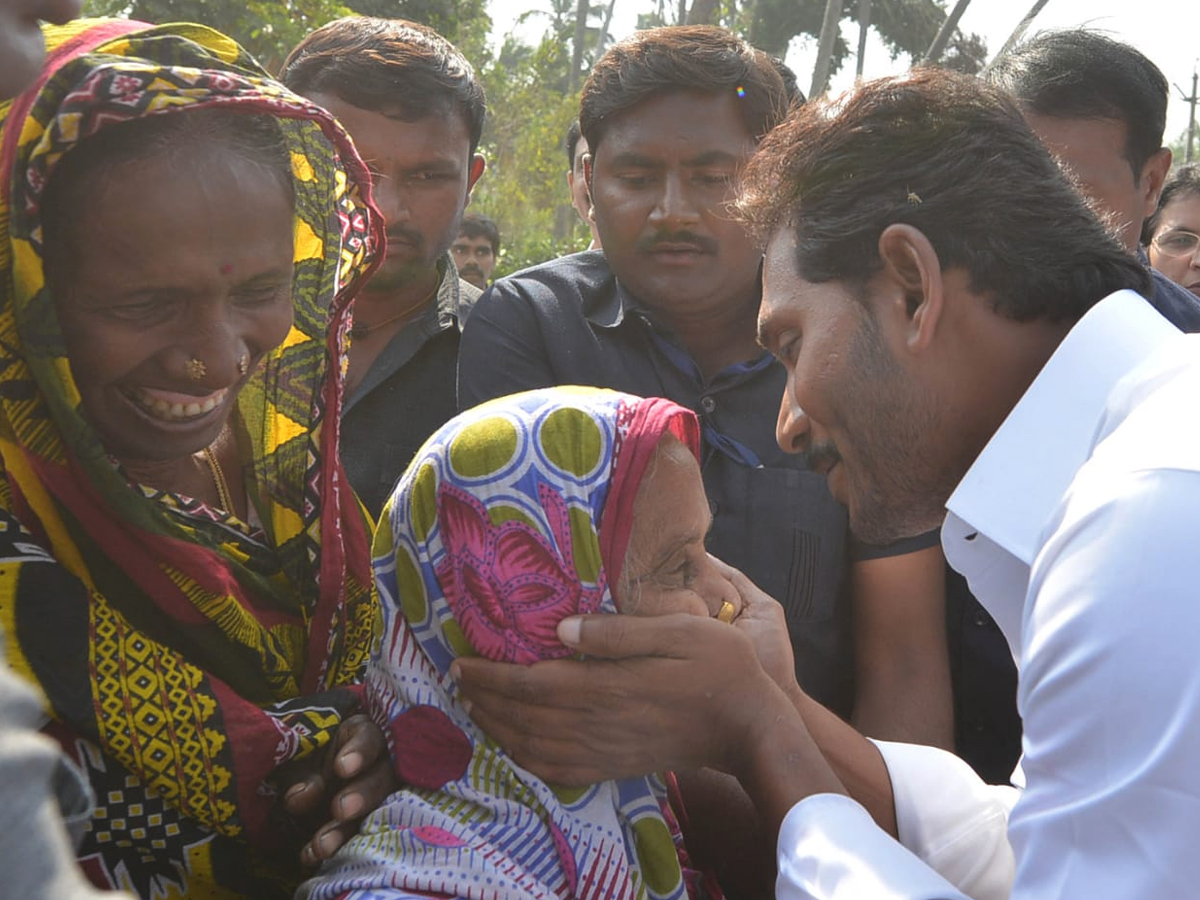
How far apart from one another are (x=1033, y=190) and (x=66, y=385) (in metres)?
1.77

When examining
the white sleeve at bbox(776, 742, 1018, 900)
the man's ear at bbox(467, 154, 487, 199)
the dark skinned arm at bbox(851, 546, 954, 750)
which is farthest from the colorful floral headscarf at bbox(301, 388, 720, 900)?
the man's ear at bbox(467, 154, 487, 199)

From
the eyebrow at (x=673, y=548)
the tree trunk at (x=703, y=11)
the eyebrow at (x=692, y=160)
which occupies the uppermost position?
the eyebrow at (x=692, y=160)

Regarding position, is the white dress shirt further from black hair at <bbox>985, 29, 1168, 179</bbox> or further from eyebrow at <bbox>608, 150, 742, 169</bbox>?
black hair at <bbox>985, 29, 1168, 179</bbox>

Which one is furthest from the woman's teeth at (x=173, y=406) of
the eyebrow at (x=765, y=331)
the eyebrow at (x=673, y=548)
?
the eyebrow at (x=765, y=331)

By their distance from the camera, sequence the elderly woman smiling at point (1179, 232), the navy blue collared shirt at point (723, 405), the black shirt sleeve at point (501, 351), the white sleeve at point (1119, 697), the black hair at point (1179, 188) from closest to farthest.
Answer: the white sleeve at point (1119, 697)
the navy blue collared shirt at point (723, 405)
the black shirt sleeve at point (501, 351)
the elderly woman smiling at point (1179, 232)
the black hair at point (1179, 188)

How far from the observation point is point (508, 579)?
2.00 metres

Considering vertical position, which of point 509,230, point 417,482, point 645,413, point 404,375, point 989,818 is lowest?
point 509,230

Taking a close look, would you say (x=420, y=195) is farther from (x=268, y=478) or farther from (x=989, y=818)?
(x=989, y=818)

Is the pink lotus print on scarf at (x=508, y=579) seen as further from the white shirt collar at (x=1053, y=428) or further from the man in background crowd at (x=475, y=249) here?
the man in background crowd at (x=475, y=249)

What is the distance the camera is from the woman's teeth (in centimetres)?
204

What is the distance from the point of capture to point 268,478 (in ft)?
7.65

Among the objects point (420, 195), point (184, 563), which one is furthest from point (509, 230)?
point (184, 563)

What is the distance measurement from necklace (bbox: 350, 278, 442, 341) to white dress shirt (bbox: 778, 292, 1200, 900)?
6.51ft

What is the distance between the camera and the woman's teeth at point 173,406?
2.04m
